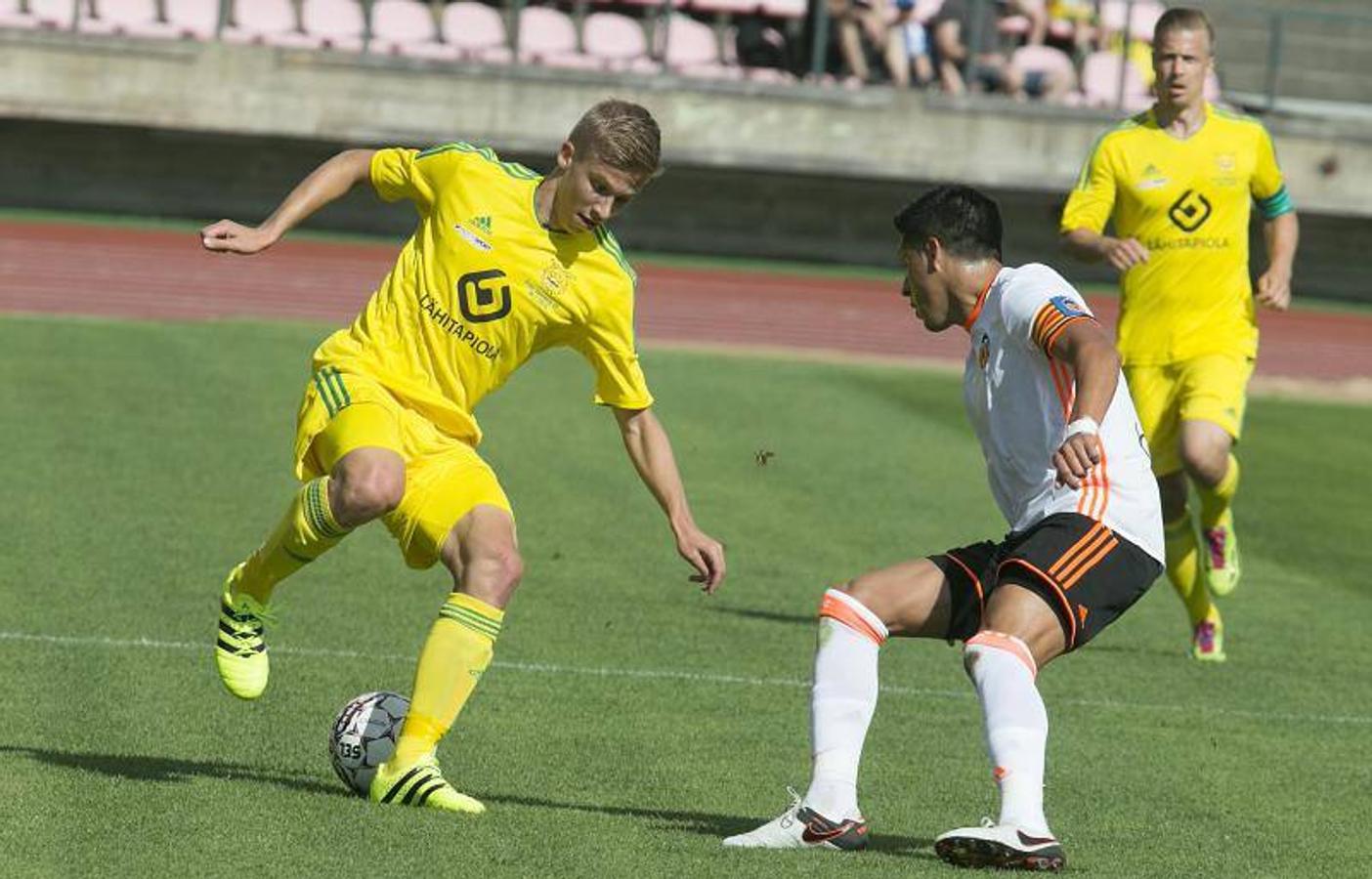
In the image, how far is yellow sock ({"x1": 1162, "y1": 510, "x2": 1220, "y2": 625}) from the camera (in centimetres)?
1020

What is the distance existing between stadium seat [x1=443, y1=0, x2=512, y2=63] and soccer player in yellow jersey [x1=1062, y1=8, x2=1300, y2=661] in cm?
1876

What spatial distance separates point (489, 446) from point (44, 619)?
593 centimetres

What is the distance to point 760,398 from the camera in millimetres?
17969

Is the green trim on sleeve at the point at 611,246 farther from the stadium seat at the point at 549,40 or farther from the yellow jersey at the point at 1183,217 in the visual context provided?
the stadium seat at the point at 549,40

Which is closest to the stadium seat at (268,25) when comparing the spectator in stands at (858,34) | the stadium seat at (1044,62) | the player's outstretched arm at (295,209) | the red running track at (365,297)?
the red running track at (365,297)

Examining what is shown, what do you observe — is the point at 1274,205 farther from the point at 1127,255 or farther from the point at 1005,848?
the point at 1005,848

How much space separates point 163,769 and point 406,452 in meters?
1.08

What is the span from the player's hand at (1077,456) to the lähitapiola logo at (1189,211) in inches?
181

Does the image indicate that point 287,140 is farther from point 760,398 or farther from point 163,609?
point 163,609

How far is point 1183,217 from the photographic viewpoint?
1035 cm

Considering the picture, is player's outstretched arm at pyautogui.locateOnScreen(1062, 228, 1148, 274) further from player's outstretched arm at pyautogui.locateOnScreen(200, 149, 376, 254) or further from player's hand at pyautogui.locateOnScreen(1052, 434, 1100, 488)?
player's hand at pyautogui.locateOnScreen(1052, 434, 1100, 488)

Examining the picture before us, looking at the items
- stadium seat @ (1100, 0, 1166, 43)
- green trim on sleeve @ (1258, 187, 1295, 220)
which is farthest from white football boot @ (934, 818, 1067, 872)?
stadium seat @ (1100, 0, 1166, 43)

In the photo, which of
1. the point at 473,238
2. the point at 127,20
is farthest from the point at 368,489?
the point at 127,20

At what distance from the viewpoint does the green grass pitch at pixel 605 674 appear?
637 centimetres
